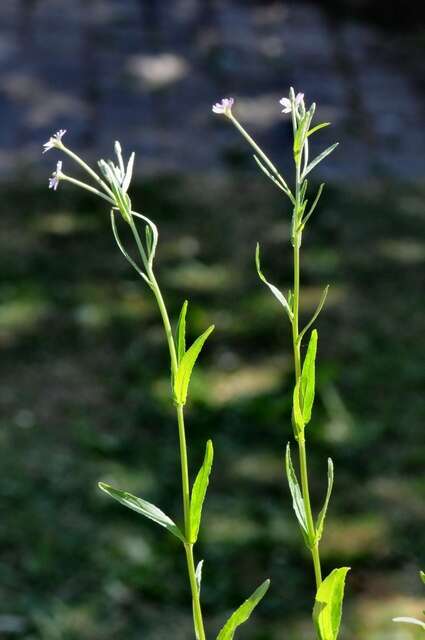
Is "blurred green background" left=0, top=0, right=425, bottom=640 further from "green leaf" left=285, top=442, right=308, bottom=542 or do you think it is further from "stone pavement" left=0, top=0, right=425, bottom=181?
"green leaf" left=285, top=442, right=308, bottom=542

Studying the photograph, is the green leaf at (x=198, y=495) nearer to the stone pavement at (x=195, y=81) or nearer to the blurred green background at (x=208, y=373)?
the blurred green background at (x=208, y=373)

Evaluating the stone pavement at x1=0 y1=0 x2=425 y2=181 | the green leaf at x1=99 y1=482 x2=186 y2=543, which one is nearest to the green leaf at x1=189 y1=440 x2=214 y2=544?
the green leaf at x1=99 y1=482 x2=186 y2=543

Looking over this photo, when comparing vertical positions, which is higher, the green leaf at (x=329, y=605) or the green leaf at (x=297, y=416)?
the green leaf at (x=297, y=416)

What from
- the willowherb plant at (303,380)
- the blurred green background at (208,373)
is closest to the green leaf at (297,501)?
the willowherb plant at (303,380)

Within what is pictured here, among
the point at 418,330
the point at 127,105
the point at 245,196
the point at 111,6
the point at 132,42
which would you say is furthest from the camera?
the point at 111,6

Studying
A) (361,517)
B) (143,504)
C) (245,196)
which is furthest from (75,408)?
(143,504)

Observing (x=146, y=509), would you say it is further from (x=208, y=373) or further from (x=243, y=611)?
(x=208, y=373)

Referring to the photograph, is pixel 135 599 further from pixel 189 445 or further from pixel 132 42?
pixel 132 42
